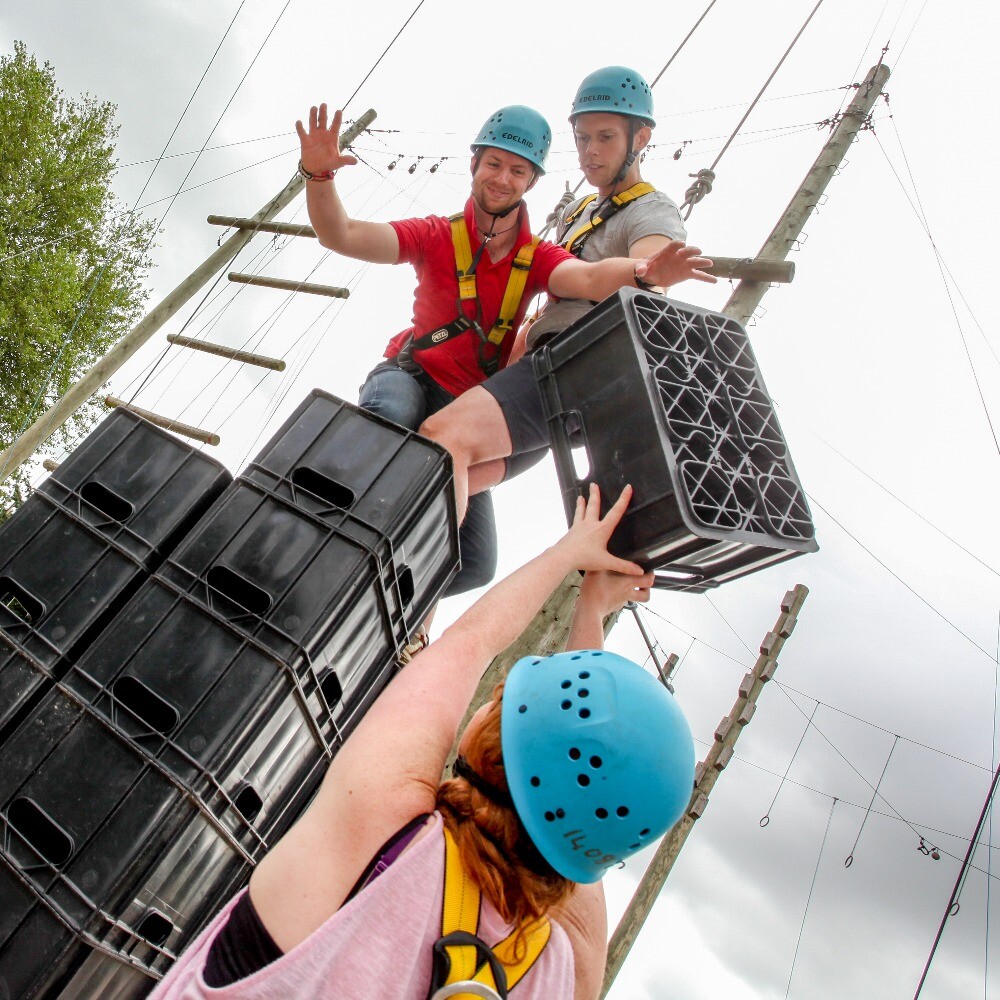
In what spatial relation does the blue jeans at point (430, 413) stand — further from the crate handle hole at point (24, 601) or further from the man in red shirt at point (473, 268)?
the crate handle hole at point (24, 601)

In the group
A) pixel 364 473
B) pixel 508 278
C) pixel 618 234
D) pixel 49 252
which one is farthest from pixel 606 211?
pixel 49 252

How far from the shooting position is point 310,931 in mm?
1156

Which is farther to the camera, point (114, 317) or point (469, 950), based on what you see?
point (114, 317)

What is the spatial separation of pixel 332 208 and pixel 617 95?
146 centimetres

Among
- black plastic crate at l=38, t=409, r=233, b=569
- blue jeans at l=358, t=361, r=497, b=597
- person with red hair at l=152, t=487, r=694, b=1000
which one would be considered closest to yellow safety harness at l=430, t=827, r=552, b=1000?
person with red hair at l=152, t=487, r=694, b=1000

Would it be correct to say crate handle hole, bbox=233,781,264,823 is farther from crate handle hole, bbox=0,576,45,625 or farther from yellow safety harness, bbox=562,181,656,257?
yellow safety harness, bbox=562,181,656,257

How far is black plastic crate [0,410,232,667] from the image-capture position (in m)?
2.40

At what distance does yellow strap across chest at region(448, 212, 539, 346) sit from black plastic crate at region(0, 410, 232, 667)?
4.22 ft

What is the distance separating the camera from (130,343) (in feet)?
28.1

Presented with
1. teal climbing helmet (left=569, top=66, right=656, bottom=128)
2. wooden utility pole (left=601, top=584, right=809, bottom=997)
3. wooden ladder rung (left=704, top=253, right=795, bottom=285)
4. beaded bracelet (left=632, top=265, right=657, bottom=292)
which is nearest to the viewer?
beaded bracelet (left=632, top=265, right=657, bottom=292)

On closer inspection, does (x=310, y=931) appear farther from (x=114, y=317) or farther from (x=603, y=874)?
(x=114, y=317)

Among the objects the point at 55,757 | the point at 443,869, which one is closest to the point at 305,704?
the point at 55,757

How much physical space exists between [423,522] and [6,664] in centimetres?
142

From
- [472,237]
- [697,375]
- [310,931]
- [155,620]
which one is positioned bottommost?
[310,931]
